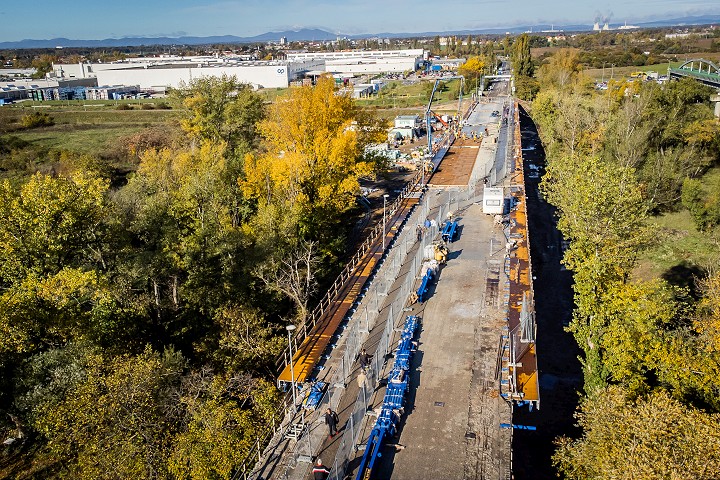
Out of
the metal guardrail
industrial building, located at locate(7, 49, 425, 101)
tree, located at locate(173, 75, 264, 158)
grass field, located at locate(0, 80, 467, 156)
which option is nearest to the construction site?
the metal guardrail

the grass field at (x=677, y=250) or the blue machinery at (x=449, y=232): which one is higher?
the blue machinery at (x=449, y=232)

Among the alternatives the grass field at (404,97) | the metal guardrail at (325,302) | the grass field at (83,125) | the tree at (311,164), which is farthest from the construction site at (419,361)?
the grass field at (404,97)

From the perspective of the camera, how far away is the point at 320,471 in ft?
46.0

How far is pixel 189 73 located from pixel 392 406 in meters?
146

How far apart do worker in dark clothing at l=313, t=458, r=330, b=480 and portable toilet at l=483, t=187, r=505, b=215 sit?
21319 mm

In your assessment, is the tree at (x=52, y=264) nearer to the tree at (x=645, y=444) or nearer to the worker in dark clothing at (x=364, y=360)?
the worker in dark clothing at (x=364, y=360)

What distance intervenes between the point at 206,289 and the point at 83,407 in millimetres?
9540

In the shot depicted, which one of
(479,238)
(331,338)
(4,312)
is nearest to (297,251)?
(331,338)

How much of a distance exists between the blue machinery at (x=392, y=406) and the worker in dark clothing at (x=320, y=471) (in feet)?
2.75

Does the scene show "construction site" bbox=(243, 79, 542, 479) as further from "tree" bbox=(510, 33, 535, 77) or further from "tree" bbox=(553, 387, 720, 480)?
"tree" bbox=(510, 33, 535, 77)

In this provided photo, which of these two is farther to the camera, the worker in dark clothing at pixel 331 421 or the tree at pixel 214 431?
the worker in dark clothing at pixel 331 421

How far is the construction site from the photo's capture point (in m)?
15.0

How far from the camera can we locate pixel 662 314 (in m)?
18.5

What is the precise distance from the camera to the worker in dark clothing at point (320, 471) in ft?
46.1
